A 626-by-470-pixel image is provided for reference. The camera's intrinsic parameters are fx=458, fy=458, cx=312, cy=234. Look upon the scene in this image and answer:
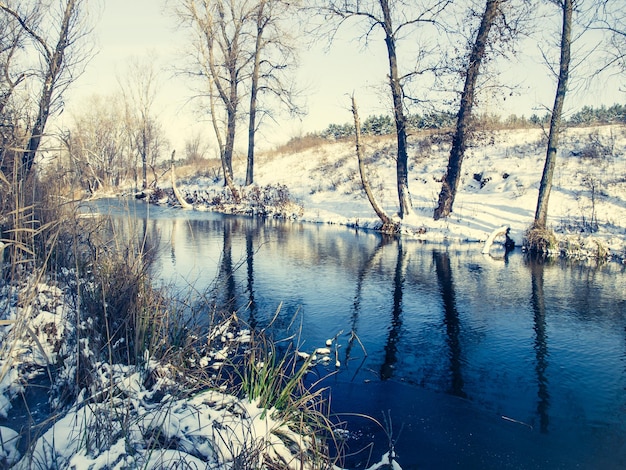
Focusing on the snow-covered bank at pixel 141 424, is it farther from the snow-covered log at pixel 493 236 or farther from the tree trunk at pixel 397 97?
the tree trunk at pixel 397 97

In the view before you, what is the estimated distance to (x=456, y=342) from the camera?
5.82m

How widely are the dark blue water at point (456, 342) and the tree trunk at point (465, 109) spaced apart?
4.56m

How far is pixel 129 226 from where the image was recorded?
14.6 feet

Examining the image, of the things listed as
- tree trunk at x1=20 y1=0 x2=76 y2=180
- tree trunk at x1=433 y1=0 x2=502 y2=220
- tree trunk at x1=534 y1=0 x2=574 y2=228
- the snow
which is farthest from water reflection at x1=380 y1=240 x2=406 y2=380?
tree trunk at x1=20 y1=0 x2=76 y2=180

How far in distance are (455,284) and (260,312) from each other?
4023mm

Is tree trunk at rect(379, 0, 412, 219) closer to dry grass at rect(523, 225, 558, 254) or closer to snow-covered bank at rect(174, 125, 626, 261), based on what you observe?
snow-covered bank at rect(174, 125, 626, 261)

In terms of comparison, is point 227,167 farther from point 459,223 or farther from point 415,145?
point 459,223

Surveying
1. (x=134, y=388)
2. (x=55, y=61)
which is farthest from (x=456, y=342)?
(x=55, y=61)

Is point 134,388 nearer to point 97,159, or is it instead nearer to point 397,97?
point 97,159

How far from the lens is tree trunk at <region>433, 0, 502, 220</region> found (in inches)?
560

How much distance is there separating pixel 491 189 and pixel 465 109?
19.6 ft

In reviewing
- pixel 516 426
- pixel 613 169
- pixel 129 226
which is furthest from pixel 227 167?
pixel 516 426

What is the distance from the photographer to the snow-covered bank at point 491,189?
1371 centimetres

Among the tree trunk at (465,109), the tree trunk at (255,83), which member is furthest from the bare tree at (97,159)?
the tree trunk at (255,83)
